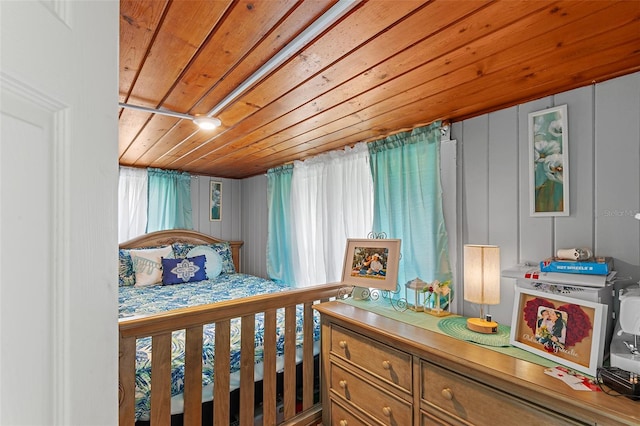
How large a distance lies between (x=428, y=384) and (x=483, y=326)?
41cm

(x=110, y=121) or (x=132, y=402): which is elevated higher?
(x=110, y=121)

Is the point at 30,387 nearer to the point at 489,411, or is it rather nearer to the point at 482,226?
the point at 489,411

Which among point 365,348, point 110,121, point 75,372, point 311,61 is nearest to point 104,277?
point 75,372

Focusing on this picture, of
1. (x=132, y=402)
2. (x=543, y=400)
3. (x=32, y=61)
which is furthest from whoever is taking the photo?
(x=132, y=402)

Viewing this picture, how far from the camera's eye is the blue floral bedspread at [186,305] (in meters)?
1.57

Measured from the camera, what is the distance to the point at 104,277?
50 centimetres

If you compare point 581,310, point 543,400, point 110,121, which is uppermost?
point 110,121

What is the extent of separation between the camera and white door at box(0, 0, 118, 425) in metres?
0.36

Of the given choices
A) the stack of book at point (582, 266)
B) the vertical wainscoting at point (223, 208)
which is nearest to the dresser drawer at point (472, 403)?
the stack of book at point (582, 266)

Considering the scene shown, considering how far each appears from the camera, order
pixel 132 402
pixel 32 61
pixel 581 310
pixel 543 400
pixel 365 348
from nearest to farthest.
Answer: pixel 32 61 < pixel 543 400 < pixel 581 310 < pixel 132 402 < pixel 365 348

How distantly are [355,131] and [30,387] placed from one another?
216cm

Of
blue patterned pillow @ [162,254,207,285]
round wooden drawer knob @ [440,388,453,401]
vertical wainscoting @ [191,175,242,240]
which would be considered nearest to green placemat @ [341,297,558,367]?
round wooden drawer knob @ [440,388,453,401]

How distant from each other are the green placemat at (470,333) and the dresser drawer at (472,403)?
0.22 metres

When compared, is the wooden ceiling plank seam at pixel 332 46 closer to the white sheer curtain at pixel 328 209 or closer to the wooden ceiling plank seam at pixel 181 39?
the wooden ceiling plank seam at pixel 181 39
